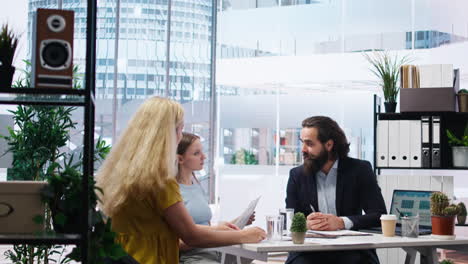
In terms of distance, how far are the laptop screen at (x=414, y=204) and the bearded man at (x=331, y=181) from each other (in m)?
0.14

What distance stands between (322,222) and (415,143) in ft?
4.45

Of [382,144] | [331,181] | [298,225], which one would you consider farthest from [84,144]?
[382,144]

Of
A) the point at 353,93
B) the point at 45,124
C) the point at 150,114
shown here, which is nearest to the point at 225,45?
the point at 353,93

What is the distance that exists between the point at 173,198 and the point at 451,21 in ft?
23.9

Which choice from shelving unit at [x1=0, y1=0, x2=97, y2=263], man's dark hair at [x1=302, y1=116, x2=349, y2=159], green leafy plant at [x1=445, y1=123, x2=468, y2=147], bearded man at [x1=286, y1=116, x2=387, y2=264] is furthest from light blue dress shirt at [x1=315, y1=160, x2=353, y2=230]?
shelving unit at [x1=0, y1=0, x2=97, y2=263]

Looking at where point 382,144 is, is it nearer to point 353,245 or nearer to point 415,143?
point 415,143

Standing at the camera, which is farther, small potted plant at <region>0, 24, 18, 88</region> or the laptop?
the laptop

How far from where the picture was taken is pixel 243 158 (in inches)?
376

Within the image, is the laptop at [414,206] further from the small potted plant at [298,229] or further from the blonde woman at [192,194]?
the blonde woman at [192,194]

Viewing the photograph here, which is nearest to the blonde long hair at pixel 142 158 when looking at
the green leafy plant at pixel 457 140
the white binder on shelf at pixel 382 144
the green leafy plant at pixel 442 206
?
the green leafy plant at pixel 442 206

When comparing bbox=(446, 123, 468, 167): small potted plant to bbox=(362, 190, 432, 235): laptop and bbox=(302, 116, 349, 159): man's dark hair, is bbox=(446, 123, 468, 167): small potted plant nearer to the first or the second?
bbox=(362, 190, 432, 235): laptop

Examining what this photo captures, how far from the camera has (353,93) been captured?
8633 mm

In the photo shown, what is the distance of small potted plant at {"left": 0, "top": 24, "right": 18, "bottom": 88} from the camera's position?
214 centimetres

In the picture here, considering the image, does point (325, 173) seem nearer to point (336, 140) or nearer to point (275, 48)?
point (336, 140)
